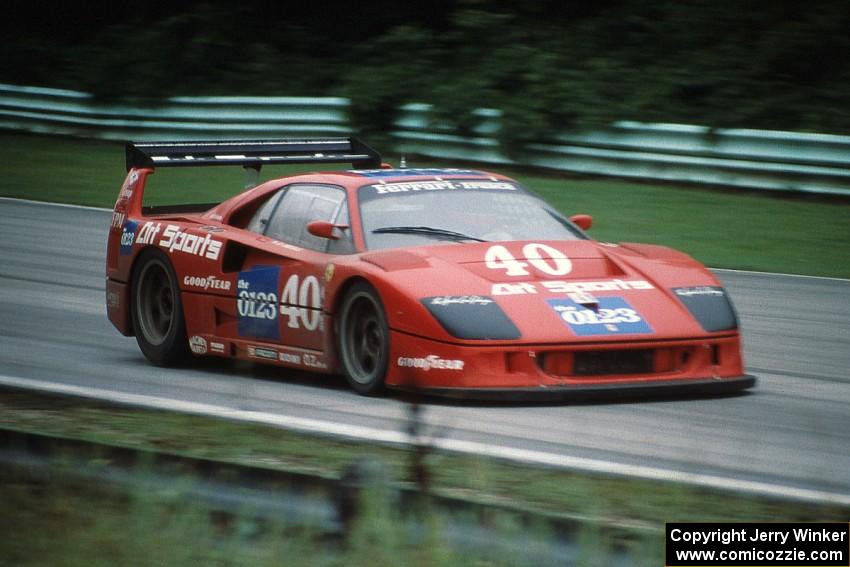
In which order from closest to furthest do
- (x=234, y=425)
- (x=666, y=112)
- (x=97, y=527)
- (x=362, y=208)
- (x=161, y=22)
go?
1. (x=97, y=527)
2. (x=234, y=425)
3. (x=362, y=208)
4. (x=666, y=112)
5. (x=161, y=22)

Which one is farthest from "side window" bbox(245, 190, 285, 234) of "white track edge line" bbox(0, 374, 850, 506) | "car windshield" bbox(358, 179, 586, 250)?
"white track edge line" bbox(0, 374, 850, 506)

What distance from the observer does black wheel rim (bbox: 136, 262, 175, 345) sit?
9.43 m

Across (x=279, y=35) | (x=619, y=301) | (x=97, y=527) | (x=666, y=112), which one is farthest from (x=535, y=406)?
(x=279, y=35)

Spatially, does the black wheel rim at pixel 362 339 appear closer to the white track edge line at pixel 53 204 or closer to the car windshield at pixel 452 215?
the car windshield at pixel 452 215

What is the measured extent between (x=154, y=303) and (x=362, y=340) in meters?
2.34

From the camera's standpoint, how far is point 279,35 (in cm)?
2759

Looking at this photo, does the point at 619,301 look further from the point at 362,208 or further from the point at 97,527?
the point at 97,527

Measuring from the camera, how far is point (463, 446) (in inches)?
236

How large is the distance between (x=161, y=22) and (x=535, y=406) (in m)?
21.7

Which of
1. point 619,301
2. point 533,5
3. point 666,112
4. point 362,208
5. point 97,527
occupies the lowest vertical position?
point 97,527

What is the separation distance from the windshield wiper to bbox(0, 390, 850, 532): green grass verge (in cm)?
177

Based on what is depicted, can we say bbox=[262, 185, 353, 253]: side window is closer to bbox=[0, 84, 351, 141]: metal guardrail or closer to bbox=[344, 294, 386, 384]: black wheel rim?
bbox=[344, 294, 386, 384]: black wheel rim

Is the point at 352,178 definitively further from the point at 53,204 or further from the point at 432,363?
the point at 53,204

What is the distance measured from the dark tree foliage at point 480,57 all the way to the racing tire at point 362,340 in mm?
11271
